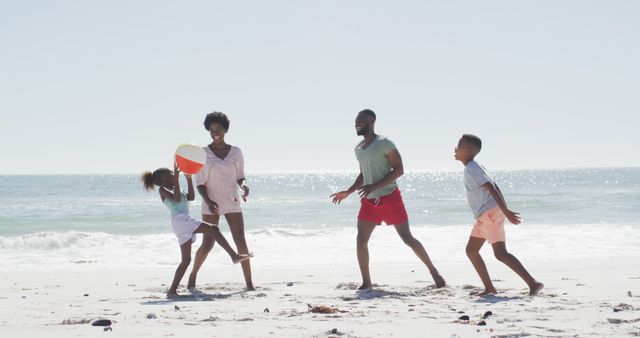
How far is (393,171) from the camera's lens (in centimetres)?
688

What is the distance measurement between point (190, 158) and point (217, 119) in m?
0.59

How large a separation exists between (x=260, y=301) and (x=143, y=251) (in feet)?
24.7

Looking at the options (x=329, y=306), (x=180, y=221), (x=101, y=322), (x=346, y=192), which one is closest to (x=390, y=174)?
(x=346, y=192)

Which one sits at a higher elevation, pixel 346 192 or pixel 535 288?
pixel 346 192

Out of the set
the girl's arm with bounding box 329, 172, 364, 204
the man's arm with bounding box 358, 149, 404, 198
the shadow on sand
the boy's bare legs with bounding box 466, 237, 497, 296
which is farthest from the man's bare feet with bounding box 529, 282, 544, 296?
the shadow on sand

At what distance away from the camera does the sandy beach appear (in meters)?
4.66

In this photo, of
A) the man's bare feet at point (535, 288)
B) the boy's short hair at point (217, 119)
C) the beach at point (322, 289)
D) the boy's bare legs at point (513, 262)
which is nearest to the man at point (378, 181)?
the beach at point (322, 289)

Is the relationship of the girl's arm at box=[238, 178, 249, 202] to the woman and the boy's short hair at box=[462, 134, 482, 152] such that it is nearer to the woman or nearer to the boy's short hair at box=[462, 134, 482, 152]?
the woman

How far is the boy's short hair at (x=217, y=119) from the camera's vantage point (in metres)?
Result: 6.98

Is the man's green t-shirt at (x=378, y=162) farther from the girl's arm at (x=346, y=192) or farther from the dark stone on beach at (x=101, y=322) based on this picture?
the dark stone on beach at (x=101, y=322)

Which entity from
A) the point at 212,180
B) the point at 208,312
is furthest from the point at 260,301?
the point at 212,180

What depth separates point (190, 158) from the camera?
6.59 metres

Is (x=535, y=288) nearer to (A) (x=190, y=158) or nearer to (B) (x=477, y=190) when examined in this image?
(B) (x=477, y=190)

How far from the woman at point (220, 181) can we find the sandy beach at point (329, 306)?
638 millimetres
